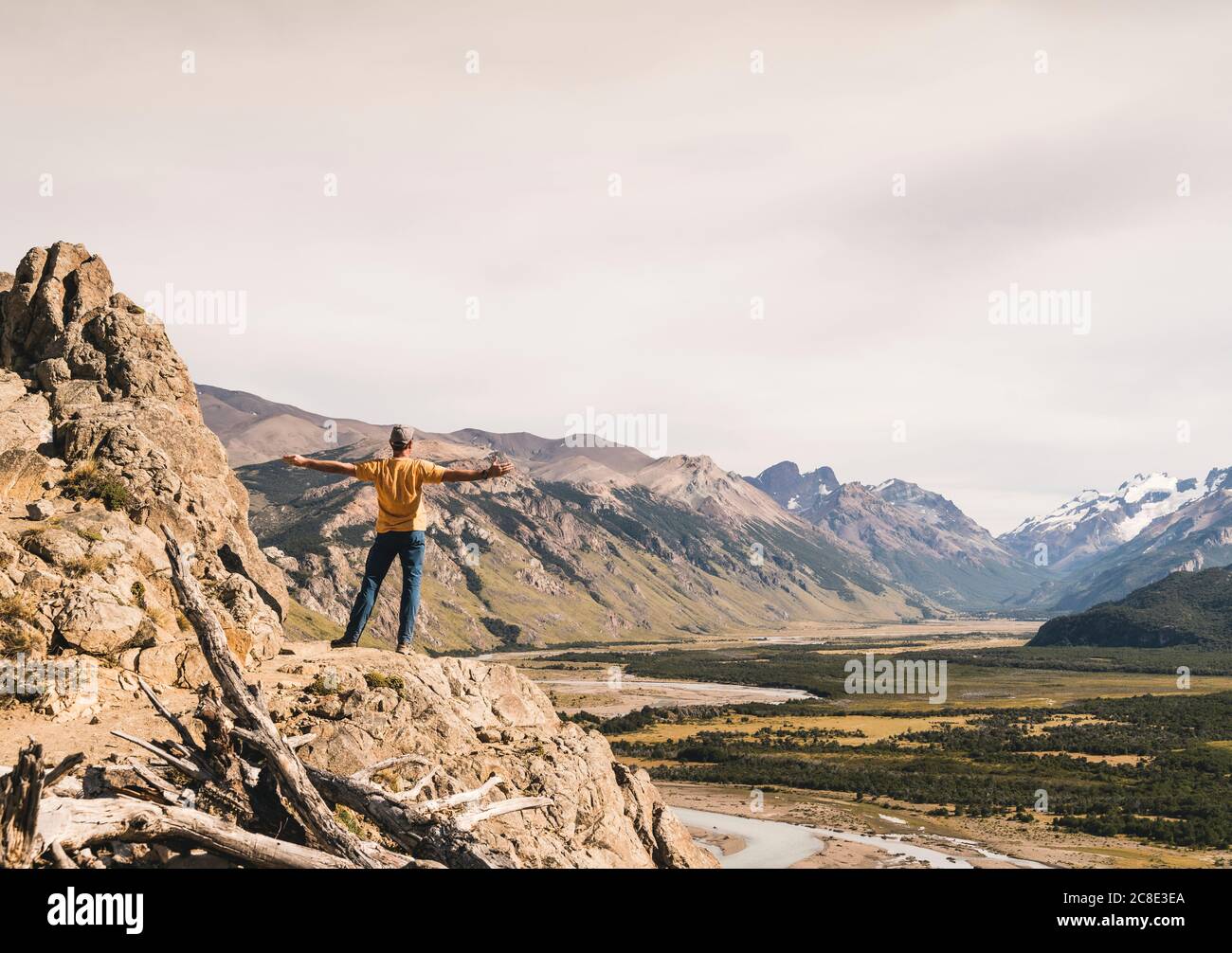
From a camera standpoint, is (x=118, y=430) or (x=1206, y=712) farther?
(x=1206, y=712)

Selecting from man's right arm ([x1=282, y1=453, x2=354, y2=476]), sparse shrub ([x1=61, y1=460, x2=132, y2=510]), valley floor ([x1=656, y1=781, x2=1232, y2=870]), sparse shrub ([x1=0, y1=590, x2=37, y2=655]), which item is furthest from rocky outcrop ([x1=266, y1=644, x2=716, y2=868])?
valley floor ([x1=656, y1=781, x2=1232, y2=870])

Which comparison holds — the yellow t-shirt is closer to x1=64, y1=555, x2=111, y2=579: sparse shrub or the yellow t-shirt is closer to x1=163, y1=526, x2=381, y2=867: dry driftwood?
x1=163, y1=526, x2=381, y2=867: dry driftwood

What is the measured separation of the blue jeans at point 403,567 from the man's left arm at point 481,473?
1702mm

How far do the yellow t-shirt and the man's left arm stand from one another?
0.22 m

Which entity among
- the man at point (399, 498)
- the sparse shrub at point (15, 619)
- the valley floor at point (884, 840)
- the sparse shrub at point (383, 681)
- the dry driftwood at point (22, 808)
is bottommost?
the valley floor at point (884, 840)

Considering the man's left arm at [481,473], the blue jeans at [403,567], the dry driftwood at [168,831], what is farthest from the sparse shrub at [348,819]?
the man's left arm at [481,473]

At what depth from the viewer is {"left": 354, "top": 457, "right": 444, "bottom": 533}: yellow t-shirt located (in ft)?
63.8

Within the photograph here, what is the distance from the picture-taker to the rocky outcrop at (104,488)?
2159 centimetres

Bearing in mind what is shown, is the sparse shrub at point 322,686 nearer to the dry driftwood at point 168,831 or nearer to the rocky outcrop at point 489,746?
the rocky outcrop at point 489,746

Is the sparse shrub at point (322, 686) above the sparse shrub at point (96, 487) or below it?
below
